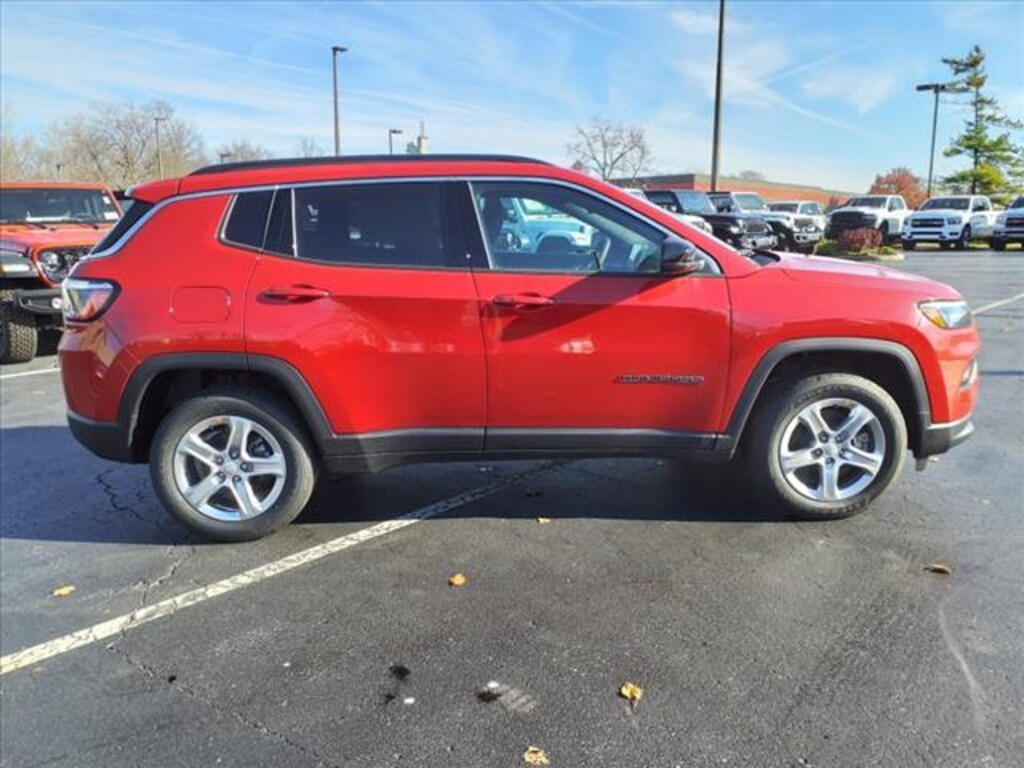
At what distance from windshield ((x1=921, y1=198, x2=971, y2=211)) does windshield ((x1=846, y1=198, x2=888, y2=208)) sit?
5.05 feet

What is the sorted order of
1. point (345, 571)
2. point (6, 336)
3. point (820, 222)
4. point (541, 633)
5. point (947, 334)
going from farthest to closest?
point (820, 222), point (6, 336), point (947, 334), point (345, 571), point (541, 633)

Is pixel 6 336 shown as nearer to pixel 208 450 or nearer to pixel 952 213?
pixel 208 450

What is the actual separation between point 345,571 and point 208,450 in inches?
36.5

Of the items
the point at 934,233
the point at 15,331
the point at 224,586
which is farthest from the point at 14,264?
the point at 934,233

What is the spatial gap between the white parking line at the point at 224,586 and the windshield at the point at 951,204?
32438 mm

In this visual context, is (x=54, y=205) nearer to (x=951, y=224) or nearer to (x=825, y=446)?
(x=825, y=446)

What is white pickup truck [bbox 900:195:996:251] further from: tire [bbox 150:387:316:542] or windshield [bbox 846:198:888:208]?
tire [bbox 150:387:316:542]

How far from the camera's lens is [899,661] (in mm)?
2797

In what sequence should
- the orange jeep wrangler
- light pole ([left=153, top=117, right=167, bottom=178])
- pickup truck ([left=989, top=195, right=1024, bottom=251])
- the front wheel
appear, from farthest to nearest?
1. light pole ([left=153, top=117, right=167, bottom=178])
2. the front wheel
3. pickup truck ([left=989, top=195, right=1024, bottom=251])
4. the orange jeep wrangler

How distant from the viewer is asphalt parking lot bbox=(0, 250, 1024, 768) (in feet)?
8.05

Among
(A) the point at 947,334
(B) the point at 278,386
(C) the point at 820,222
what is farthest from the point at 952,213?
(B) the point at 278,386

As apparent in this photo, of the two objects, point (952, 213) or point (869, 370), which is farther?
point (952, 213)

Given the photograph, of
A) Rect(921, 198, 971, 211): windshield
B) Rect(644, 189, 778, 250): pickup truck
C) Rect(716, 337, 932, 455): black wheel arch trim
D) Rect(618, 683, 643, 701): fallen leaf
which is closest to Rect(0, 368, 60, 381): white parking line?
Rect(716, 337, 932, 455): black wheel arch trim

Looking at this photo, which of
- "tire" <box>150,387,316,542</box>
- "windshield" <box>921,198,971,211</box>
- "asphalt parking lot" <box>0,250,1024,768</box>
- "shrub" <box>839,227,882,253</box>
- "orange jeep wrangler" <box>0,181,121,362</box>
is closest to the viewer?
"asphalt parking lot" <box>0,250,1024,768</box>
